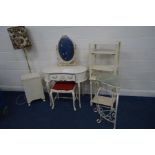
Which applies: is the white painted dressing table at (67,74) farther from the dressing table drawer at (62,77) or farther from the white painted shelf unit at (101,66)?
the white painted shelf unit at (101,66)

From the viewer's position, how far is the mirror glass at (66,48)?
2.79m

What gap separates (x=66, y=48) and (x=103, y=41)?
66 centimetres

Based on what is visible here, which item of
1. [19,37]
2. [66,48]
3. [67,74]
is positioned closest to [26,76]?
[19,37]

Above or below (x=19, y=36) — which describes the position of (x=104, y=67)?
below

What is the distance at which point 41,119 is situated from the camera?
2.79 m

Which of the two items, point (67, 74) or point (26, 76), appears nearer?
point (67, 74)

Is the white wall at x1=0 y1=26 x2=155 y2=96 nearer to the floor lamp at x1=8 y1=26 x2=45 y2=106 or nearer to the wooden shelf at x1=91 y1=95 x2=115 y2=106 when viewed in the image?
the floor lamp at x1=8 y1=26 x2=45 y2=106

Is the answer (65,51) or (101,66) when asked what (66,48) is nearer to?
(65,51)

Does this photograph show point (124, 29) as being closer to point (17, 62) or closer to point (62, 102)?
point (62, 102)

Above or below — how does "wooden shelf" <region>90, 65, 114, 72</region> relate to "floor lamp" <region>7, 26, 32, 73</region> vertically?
below

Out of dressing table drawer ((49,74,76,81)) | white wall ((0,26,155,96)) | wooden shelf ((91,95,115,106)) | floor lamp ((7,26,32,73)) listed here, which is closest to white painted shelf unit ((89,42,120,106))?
wooden shelf ((91,95,115,106))

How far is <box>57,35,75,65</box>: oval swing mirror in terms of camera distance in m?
2.79

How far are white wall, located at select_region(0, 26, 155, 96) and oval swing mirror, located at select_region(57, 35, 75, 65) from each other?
0.14m

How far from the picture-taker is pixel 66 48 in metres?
2.82
